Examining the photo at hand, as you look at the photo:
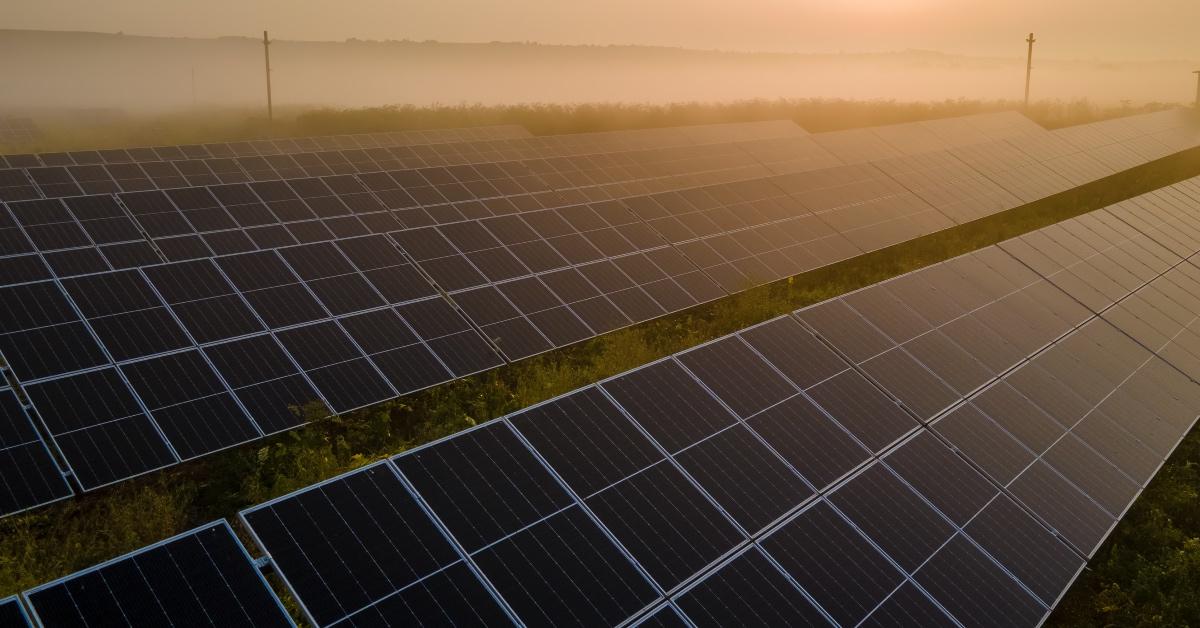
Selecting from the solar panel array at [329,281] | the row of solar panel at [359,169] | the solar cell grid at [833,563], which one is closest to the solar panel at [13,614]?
the solar panel array at [329,281]

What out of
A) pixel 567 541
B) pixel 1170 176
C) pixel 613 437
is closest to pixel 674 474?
pixel 613 437

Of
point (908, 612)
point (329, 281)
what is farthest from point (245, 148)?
point (908, 612)

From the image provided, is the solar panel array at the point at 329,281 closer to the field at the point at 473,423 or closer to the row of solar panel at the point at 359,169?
the row of solar panel at the point at 359,169

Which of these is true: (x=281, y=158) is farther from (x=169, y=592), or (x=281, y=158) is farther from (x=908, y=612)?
(x=908, y=612)

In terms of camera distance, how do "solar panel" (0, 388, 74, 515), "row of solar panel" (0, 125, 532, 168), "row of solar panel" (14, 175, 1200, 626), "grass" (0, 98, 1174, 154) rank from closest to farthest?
"row of solar panel" (14, 175, 1200, 626), "solar panel" (0, 388, 74, 515), "row of solar panel" (0, 125, 532, 168), "grass" (0, 98, 1174, 154)

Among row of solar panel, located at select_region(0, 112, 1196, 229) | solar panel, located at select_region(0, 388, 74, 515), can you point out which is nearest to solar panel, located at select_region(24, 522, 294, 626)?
solar panel, located at select_region(0, 388, 74, 515)

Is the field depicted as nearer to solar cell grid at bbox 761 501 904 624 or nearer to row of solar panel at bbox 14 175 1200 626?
row of solar panel at bbox 14 175 1200 626

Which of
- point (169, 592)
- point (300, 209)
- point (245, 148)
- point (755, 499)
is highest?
point (300, 209)
